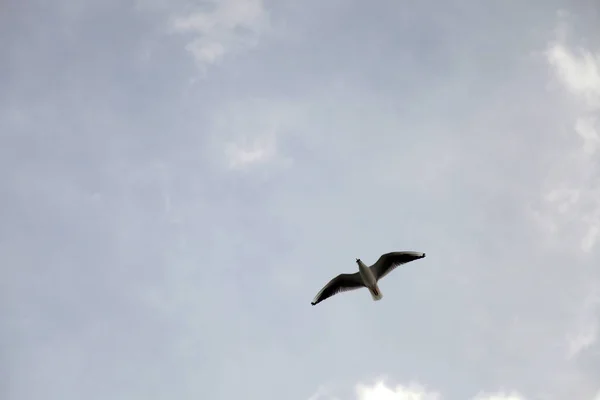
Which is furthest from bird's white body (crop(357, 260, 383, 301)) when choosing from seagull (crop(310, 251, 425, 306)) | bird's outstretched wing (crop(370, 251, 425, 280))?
bird's outstretched wing (crop(370, 251, 425, 280))

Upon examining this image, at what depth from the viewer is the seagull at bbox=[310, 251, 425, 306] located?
3181 centimetres

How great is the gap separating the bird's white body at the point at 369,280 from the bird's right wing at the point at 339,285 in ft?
1.92

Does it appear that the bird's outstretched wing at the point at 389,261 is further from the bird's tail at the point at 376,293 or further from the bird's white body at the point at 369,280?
the bird's tail at the point at 376,293

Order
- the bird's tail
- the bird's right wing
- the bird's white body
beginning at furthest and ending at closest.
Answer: the bird's right wing, the bird's tail, the bird's white body

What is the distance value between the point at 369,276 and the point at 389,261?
173 centimetres

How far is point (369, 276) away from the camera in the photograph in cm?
3186

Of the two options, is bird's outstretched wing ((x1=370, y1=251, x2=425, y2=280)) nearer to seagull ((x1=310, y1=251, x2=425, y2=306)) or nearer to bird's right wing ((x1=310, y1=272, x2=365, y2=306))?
seagull ((x1=310, y1=251, x2=425, y2=306))

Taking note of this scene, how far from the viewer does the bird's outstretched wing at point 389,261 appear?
104ft

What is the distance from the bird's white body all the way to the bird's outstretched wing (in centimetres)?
51

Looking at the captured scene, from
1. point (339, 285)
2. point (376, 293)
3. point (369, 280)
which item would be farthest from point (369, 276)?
point (339, 285)

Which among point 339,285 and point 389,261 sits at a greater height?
point 339,285

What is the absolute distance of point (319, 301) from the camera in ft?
108

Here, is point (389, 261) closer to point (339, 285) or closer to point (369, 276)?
point (369, 276)

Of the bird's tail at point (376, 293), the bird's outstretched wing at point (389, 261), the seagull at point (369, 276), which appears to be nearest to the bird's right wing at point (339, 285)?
the seagull at point (369, 276)
